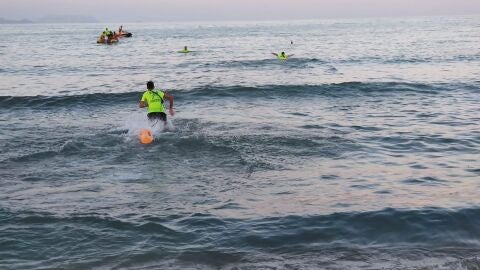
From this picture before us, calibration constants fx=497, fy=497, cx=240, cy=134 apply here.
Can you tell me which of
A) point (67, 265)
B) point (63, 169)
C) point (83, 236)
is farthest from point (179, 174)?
point (67, 265)

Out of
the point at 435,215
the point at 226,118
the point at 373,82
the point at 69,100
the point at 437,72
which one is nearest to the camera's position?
the point at 435,215

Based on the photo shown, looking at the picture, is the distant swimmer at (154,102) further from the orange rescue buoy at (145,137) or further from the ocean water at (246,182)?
the orange rescue buoy at (145,137)

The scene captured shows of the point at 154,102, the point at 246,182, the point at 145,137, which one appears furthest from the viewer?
the point at 154,102

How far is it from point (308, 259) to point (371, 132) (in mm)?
8782

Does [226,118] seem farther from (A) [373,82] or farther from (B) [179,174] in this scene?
(A) [373,82]

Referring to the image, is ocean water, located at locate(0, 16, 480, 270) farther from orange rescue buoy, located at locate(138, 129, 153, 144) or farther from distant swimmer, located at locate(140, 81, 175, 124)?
distant swimmer, located at locate(140, 81, 175, 124)

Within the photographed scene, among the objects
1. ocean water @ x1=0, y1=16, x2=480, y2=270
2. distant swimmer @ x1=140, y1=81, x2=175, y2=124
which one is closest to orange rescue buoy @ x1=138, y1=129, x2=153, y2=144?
ocean water @ x1=0, y1=16, x2=480, y2=270

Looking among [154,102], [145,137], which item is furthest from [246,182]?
[154,102]

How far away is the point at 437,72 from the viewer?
30406mm

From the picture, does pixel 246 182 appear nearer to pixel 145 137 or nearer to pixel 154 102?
pixel 145 137

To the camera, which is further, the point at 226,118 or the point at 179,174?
the point at 226,118

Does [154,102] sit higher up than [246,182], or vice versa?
[154,102]

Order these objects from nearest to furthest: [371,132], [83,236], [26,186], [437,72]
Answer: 1. [83,236]
2. [26,186]
3. [371,132]
4. [437,72]

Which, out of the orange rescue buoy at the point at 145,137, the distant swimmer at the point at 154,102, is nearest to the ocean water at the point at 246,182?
the orange rescue buoy at the point at 145,137
